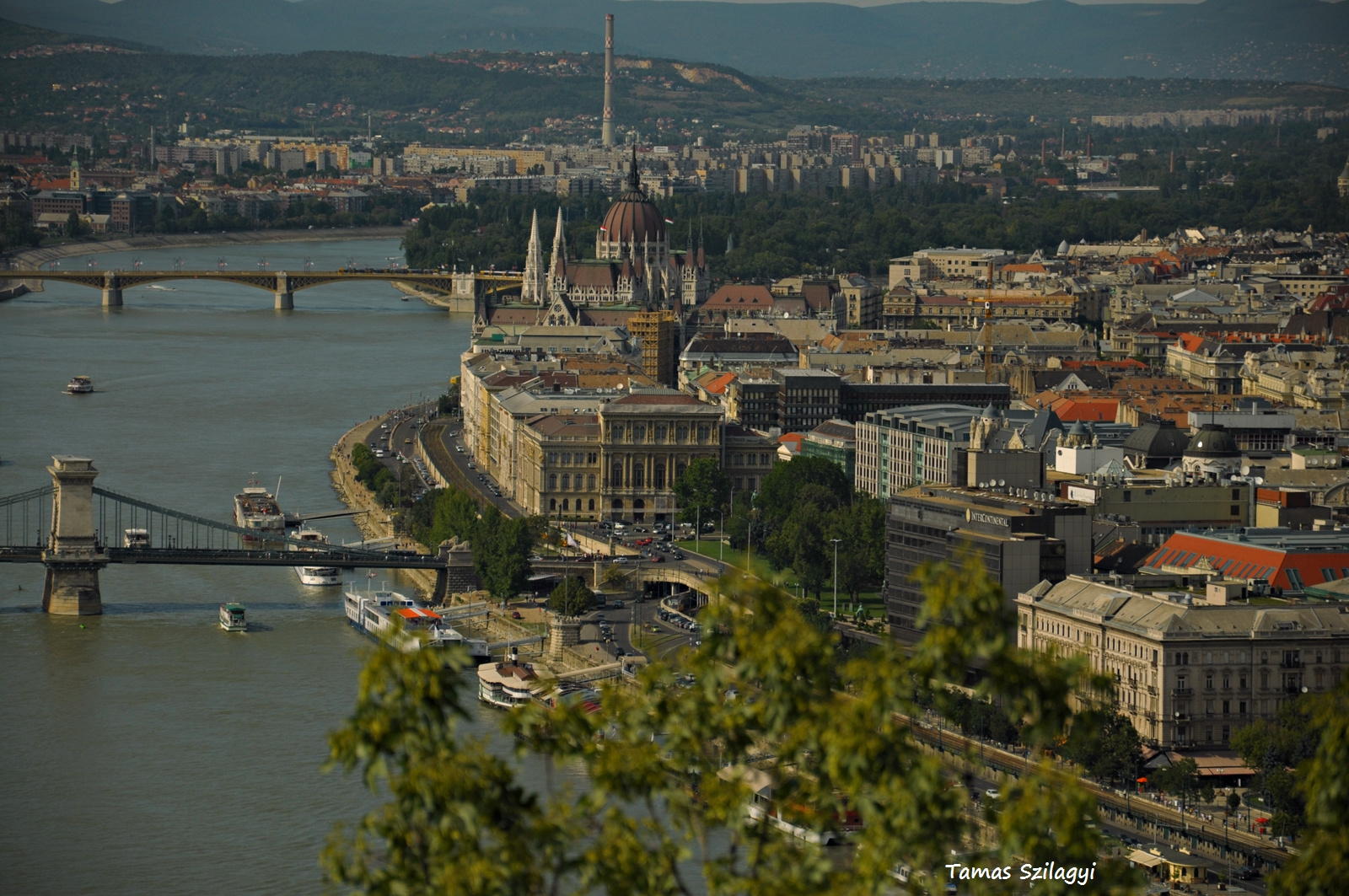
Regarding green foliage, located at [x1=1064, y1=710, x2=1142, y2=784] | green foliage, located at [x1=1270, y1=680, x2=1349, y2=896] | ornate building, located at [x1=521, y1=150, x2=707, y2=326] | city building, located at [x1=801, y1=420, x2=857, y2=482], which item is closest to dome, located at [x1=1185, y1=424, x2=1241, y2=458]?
city building, located at [x1=801, y1=420, x2=857, y2=482]

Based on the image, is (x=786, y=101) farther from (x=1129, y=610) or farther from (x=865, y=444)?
(x=1129, y=610)

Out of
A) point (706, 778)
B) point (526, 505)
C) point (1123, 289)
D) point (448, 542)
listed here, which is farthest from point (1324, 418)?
point (706, 778)

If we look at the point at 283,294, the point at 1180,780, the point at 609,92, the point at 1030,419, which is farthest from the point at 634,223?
the point at 609,92

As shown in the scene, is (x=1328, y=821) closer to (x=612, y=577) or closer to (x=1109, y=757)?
(x=1109, y=757)

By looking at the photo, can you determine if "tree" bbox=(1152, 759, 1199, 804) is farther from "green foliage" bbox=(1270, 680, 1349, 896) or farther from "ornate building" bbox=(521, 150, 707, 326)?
"ornate building" bbox=(521, 150, 707, 326)

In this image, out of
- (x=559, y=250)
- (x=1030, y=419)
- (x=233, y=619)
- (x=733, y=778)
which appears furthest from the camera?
(x=559, y=250)

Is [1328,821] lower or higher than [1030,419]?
higher
